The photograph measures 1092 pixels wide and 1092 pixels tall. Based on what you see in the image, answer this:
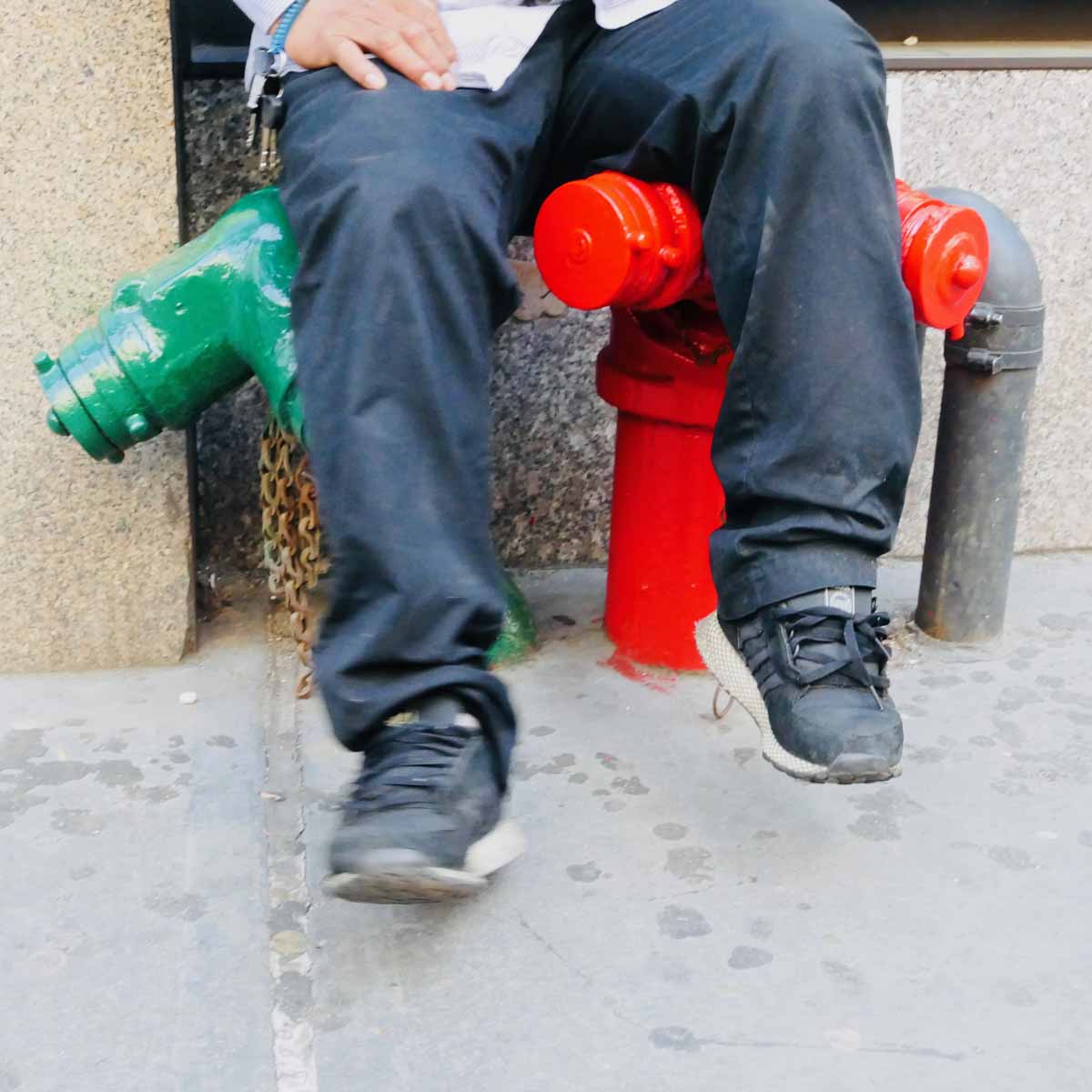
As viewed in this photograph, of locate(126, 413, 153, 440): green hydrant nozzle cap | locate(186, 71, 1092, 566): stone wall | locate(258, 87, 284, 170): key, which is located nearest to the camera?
locate(258, 87, 284, 170): key

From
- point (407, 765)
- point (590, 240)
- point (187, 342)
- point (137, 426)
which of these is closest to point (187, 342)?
point (187, 342)

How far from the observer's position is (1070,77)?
100 inches

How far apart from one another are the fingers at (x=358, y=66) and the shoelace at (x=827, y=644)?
0.76m

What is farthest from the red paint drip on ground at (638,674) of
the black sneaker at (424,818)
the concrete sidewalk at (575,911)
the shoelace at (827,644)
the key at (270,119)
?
the key at (270,119)

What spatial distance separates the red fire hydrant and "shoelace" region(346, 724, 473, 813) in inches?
23.6

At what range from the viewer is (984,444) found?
2.25 m

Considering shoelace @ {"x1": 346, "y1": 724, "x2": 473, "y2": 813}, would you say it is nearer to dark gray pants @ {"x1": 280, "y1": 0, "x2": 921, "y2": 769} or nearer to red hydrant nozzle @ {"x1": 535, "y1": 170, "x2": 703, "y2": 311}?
dark gray pants @ {"x1": 280, "y1": 0, "x2": 921, "y2": 769}

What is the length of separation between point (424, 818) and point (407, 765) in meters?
0.06

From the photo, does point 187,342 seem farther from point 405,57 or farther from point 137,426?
point 405,57

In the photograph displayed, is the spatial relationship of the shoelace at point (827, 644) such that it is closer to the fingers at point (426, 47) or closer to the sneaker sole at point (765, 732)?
the sneaker sole at point (765, 732)

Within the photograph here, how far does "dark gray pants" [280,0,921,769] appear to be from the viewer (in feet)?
4.65

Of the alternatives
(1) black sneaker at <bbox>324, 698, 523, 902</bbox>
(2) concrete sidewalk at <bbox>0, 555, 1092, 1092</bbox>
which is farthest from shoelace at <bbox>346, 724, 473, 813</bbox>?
(2) concrete sidewalk at <bbox>0, 555, 1092, 1092</bbox>

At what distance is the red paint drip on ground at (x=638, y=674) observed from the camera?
216 cm

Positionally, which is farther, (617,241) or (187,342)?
(187,342)
